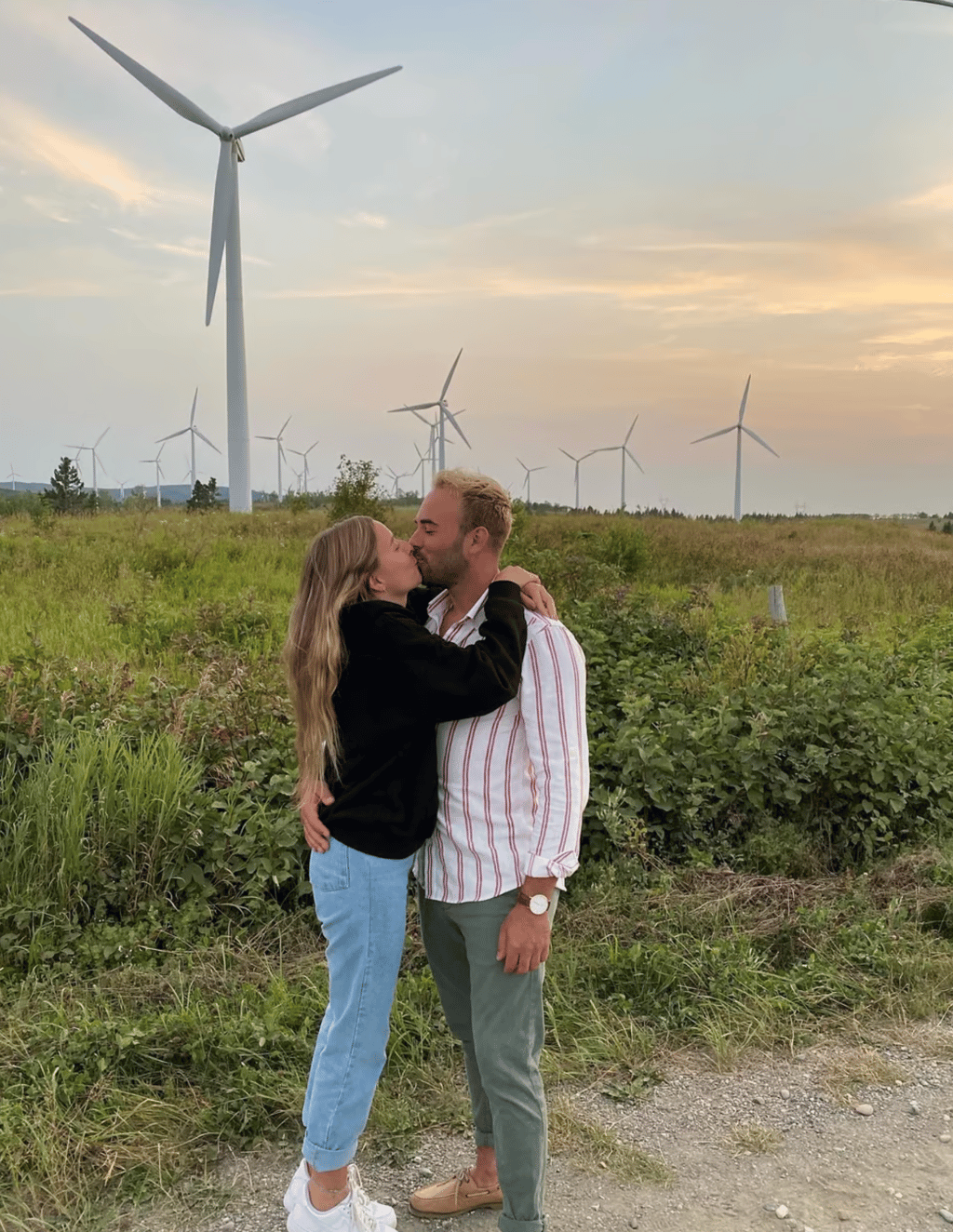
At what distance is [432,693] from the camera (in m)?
2.21

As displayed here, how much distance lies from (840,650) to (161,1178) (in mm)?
5833

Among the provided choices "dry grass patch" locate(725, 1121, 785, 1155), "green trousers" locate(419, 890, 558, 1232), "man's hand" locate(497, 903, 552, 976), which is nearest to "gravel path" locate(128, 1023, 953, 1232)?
"dry grass patch" locate(725, 1121, 785, 1155)

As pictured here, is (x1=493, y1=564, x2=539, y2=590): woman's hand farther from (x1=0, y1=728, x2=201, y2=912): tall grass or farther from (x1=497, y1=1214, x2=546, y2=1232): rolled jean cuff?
(x1=0, y1=728, x2=201, y2=912): tall grass

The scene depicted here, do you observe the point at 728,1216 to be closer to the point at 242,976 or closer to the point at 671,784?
the point at 242,976

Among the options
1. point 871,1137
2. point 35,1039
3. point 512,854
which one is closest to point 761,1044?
point 871,1137

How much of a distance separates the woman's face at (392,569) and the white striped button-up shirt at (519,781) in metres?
0.18

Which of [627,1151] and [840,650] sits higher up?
[840,650]

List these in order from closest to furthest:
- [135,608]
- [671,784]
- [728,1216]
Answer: [728,1216] → [671,784] → [135,608]

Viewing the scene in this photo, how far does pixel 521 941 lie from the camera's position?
229 centimetres

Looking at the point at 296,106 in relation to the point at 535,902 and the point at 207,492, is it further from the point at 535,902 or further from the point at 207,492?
the point at 207,492

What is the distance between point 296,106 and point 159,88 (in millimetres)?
3809

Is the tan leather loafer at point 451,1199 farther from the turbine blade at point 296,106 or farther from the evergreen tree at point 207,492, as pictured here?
the evergreen tree at point 207,492

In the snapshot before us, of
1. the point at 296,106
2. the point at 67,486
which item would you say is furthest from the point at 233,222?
the point at 67,486

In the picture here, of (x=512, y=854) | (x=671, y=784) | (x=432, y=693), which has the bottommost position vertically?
(x=671, y=784)
